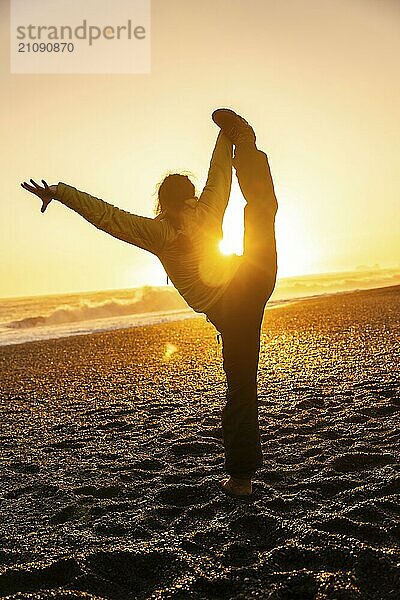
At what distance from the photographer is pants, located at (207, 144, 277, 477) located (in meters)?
4.04

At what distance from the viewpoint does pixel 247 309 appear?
13.5 feet

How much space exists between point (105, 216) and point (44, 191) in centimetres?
42

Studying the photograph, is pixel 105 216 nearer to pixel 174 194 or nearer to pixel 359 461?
pixel 174 194

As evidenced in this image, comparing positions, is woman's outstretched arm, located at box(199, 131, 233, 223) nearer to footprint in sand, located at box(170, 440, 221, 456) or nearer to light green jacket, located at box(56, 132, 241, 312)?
light green jacket, located at box(56, 132, 241, 312)

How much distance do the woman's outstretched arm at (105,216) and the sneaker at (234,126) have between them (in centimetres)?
101

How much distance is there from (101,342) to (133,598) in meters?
14.8

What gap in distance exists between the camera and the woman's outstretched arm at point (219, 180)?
4088 millimetres

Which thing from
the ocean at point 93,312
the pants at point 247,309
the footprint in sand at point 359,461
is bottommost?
the ocean at point 93,312

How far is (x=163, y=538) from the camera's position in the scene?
377 cm

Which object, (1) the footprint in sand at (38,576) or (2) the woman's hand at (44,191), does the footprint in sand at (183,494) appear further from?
(2) the woman's hand at (44,191)

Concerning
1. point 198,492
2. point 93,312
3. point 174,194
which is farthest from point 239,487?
point 93,312

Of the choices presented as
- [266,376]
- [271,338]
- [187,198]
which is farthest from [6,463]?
[271,338]

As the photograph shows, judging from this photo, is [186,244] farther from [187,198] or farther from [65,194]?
[65,194]

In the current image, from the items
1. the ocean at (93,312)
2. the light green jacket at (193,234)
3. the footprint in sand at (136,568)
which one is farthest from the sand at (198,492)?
the ocean at (93,312)
